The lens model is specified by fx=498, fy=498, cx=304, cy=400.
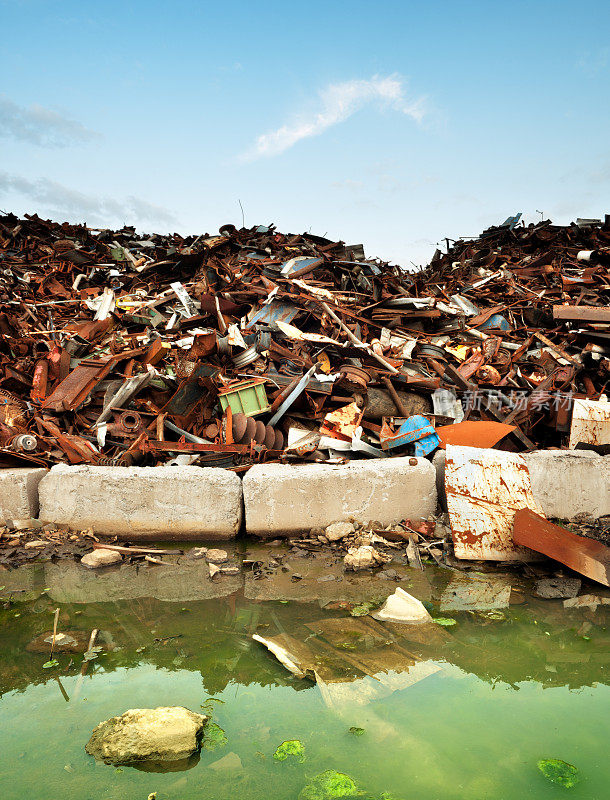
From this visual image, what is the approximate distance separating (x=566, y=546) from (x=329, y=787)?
2561 mm

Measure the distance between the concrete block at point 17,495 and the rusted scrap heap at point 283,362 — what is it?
337mm

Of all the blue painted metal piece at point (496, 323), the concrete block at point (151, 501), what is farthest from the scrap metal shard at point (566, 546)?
the blue painted metal piece at point (496, 323)

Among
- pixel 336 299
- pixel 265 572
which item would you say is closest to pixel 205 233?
pixel 336 299

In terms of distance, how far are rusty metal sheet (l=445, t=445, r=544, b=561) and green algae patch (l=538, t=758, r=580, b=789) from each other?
201cm

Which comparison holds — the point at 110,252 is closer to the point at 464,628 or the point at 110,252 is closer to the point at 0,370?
the point at 0,370

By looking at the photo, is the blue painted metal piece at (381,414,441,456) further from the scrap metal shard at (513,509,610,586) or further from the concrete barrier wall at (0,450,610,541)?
the scrap metal shard at (513,509,610,586)

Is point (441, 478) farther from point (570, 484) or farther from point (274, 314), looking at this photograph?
point (274, 314)

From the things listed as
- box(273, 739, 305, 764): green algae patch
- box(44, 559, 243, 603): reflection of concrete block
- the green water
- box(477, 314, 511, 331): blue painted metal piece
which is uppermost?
box(477, 314, 511, 331): blue painted metal piece

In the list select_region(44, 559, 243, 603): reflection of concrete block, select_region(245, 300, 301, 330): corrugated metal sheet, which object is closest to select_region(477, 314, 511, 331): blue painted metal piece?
select_region(245, 300, 301, 330): corrugated metal sheet

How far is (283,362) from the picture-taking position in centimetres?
609

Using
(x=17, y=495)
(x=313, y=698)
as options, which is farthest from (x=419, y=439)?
(x=17, y=495)

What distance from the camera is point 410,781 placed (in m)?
1.90

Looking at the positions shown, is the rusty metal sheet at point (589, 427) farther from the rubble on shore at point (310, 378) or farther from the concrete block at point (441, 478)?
the concrete block at point (441, 478)

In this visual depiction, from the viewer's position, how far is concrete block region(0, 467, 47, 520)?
4.64m
